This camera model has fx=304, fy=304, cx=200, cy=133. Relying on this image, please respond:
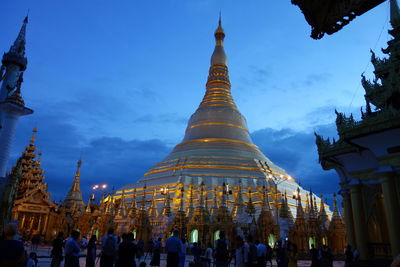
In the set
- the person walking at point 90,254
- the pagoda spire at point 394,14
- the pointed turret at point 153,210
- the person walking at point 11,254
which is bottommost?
the person walking at point 90,254

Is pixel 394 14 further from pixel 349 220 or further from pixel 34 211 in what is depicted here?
pixel 34 211

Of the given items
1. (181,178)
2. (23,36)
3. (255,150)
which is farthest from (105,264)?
(255,150)

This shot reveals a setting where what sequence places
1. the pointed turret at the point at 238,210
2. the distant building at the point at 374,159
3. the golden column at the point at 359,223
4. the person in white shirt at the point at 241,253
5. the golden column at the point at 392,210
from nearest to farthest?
1. the person in white shirt at the point at 241,253
2. the golden column at the point at 392,210
3. the distant building at the point at 374,159
4. the golden column at the point at 359,223
5. the pointed turret at the point at 238,210

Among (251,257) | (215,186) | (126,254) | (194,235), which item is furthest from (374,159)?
(215,186)

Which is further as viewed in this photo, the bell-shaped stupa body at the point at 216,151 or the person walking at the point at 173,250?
the bell-shaped stupa body at the point at 216,151

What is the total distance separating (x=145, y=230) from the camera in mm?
28625

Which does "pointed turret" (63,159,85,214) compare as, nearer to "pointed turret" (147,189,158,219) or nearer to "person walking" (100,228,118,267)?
"pointed turret" (147,189,158,219)

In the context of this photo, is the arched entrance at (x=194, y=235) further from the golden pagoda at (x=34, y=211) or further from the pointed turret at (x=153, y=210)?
the golden pagoda at (x=34, y=211)

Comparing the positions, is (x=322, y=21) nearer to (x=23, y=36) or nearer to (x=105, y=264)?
(x=105, y=264)

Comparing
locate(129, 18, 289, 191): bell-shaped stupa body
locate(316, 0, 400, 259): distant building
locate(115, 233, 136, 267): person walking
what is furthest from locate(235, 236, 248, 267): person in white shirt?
locate(129, 18, 289, 191): bell-shaped stupa body

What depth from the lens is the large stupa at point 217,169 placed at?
3331cm

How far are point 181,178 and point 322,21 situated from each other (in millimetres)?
31152

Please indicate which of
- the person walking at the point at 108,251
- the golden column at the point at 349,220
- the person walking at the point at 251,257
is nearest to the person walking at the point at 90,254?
the person walking at the point at 108,251

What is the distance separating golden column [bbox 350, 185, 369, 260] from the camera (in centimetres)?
1384
